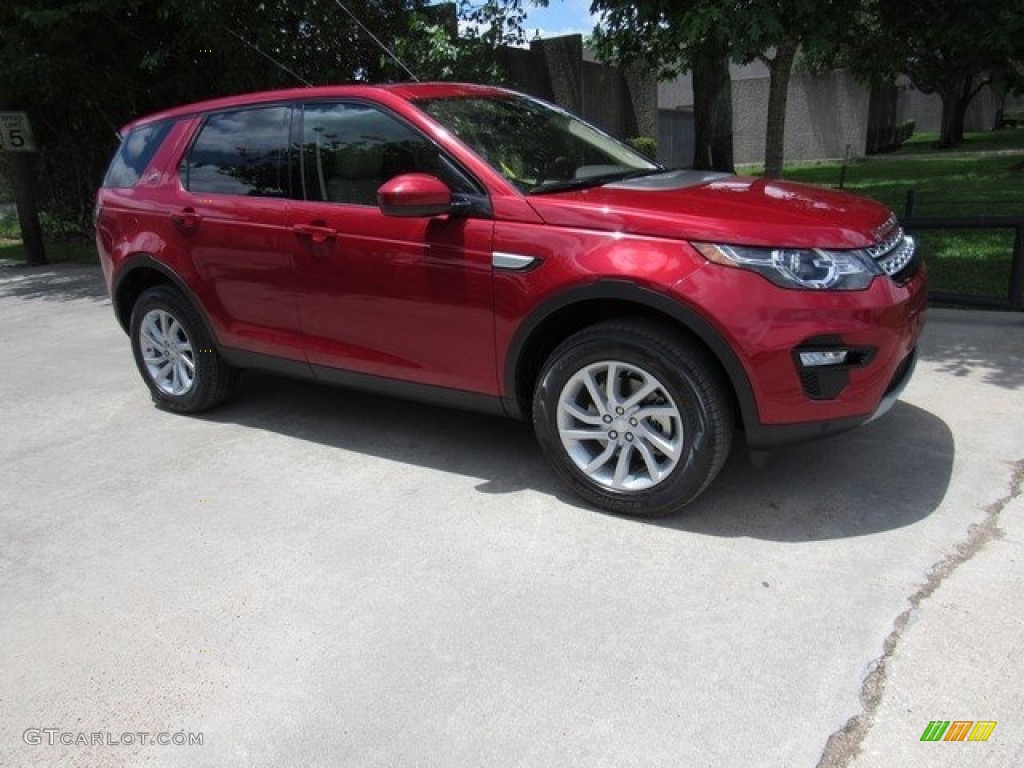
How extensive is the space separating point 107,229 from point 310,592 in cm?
319

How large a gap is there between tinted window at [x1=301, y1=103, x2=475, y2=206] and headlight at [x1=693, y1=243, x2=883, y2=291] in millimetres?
1237

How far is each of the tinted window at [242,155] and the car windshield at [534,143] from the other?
878 mm

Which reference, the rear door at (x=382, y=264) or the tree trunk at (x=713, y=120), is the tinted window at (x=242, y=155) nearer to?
the rear door at (x=382, y=264)

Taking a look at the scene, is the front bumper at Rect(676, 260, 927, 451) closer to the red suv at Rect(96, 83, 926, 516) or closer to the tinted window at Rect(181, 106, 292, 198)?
the red suv at Rect(96, 83, 926, 516)

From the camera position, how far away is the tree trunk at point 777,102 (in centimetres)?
792

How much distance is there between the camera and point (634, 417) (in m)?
3.48

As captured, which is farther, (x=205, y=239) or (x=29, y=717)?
(x=205, y=239)

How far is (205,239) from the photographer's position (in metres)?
4.64

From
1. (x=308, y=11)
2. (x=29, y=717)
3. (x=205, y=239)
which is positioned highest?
(x=308, y=11)

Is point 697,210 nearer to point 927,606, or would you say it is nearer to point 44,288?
point 927,606

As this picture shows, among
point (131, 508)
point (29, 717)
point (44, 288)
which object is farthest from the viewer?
point (44, 288)

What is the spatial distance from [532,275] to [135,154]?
119 inches

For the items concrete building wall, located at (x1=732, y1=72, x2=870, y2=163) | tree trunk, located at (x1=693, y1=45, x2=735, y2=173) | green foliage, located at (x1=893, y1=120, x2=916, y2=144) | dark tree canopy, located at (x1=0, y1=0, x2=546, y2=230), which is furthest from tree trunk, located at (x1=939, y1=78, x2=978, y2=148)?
dark tree canopy, located at (x1=0, y1=0, x2=546, y2=230)

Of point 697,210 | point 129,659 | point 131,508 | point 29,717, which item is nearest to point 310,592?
point 129,659
